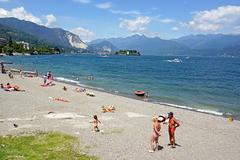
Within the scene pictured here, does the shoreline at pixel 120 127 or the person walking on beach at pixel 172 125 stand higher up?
the person walking on beach at pixel 172 125

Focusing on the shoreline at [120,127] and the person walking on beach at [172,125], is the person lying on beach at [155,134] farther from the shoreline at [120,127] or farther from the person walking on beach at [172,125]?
the person walking on beach at [172,125]

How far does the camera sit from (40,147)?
824 inches

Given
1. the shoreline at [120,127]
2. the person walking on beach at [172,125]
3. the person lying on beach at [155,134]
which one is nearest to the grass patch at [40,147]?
the shoreline at [120,127]

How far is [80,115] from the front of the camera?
33.1m

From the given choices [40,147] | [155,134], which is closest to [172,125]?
[155,134]

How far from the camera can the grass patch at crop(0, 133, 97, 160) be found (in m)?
19.0

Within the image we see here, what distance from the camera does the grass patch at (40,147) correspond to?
19016 mm

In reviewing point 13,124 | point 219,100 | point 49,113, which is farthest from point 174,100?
point 13,124

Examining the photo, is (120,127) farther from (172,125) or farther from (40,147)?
(40,147)

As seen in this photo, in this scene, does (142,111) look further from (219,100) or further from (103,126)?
(219,100)

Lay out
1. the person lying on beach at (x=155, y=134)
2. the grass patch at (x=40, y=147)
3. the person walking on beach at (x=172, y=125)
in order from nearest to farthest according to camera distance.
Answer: the grass patch at (x=40, y=147), the person lying on beach at (x=155, y=134), the person walking on beach at (x=172, y=125)

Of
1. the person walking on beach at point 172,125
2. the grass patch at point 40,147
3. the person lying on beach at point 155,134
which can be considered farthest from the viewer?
the person walking on beach at point 172,125

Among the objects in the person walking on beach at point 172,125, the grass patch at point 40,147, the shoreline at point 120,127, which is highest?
the person walking on beach at point 172,125

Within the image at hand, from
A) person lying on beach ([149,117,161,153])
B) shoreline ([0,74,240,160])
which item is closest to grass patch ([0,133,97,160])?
shoreline ([0,74,240,160])
